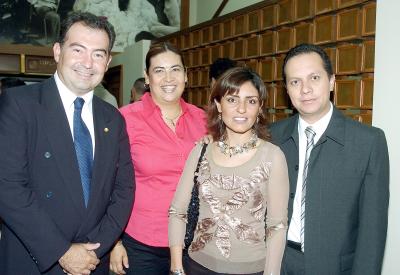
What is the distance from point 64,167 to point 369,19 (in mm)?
3195

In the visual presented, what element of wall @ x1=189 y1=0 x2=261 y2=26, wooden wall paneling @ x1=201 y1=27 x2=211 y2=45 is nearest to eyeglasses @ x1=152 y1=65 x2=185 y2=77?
wooden wall paneling @ x1=201 y1=27 x2=211 y2=45

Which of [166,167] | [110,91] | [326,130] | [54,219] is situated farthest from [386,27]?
[110,91]

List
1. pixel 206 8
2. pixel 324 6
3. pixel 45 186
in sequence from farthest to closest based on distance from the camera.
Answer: pixel 206 8
pixel 324 6
pixel 45 186

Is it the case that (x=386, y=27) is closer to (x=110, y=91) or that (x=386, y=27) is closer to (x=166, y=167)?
(x=166, y=167)

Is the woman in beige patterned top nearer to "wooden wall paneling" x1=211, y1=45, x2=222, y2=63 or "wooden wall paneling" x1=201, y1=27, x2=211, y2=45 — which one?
"wooden wall paneling" x1=211, y1=45, x2=222, y2=63

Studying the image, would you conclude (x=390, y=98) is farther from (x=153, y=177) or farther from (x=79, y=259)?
(x=79, y=259)

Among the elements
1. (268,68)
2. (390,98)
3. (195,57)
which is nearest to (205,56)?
(195,57)

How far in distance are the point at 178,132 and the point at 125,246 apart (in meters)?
0.70

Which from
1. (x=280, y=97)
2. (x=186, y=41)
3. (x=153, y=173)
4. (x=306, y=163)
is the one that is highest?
(x=186, y=41)

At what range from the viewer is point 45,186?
1.66 metres

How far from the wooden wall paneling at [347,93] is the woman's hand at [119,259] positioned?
2658 millimetres

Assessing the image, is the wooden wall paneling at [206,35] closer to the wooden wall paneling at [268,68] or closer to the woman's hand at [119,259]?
the wooden wall paneling at [268,68]

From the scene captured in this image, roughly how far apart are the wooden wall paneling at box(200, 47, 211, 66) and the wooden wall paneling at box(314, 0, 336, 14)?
7.99ft

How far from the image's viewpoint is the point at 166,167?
83.9 inches
